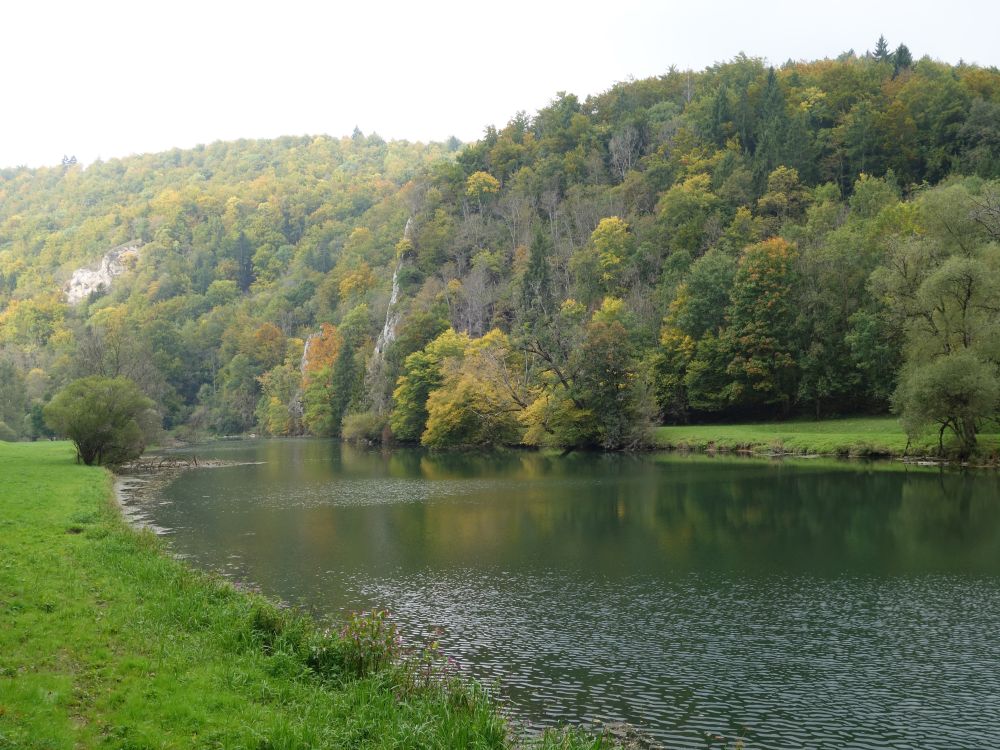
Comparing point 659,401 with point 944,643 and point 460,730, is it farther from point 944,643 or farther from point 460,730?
point 460,730

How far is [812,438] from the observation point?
193 ft

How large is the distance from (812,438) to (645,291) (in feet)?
121

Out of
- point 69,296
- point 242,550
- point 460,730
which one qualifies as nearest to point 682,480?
point 242,550

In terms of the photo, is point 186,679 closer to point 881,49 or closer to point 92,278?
point 881,49

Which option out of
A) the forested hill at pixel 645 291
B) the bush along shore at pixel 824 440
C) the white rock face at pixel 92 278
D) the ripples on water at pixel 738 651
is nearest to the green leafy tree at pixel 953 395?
the forested hill at pixel 645 291

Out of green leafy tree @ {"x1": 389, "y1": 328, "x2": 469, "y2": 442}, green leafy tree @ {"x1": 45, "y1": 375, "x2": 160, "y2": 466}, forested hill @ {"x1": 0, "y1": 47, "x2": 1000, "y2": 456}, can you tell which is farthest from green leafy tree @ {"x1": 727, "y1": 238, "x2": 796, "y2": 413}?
green leafy tree @ {"x1": 45, "y1": 375, "x2": 160, "y2": 466}

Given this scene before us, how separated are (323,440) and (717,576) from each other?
99.6m

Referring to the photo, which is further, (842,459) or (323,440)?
(323,440)

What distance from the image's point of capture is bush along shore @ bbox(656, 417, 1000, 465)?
50.0 meters

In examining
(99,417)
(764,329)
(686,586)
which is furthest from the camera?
(764,329)

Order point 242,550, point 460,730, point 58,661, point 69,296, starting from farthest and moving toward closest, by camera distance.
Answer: point 69,296
point 242,550
point 58,661
point 460,730

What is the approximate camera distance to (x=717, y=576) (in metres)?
23.0

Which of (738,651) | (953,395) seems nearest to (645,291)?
(953,395)

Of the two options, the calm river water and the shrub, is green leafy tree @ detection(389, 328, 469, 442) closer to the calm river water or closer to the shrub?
the shrub
